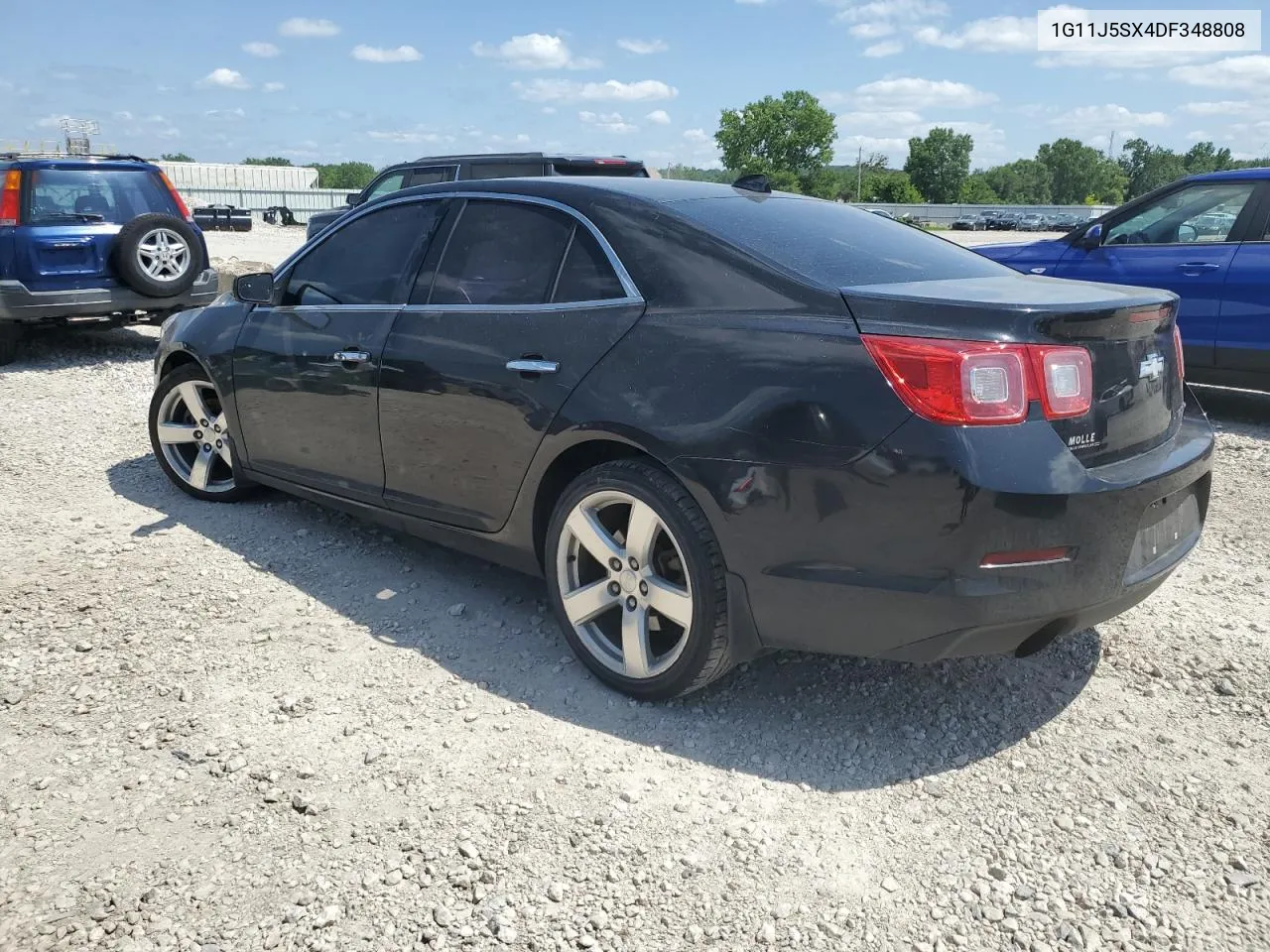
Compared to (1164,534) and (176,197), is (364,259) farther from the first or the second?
(176,197)

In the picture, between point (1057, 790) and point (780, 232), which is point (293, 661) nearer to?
point (780, 232)

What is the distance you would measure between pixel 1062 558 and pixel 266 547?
341cm

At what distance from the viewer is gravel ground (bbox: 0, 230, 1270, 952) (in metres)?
2.32

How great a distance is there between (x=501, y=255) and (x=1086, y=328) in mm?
1986

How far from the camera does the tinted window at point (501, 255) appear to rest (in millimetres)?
3527

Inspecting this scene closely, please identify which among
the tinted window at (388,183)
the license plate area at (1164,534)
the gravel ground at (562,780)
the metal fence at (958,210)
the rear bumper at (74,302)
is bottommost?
the gravel ground at (562,780)

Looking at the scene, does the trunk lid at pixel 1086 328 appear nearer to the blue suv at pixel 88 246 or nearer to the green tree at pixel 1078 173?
the blue suv at pixel 88 246

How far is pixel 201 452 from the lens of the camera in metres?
5.21

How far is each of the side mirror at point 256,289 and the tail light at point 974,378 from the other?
3006 mm

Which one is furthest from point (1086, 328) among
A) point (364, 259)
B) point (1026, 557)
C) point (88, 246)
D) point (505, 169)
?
point (505, 169)

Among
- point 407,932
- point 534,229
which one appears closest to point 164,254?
point 534,229

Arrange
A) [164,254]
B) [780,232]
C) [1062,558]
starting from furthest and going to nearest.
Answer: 1. [164,254]
2. [780,232]
3. [1062,558]

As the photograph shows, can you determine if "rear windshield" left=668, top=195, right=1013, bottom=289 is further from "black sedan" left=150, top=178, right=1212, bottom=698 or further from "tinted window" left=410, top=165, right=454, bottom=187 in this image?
"tinted window" left=410, top=165, right=454, bottom=187

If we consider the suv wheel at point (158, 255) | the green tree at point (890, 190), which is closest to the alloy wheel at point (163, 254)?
the suv wheel at point (158, 255)
